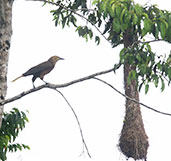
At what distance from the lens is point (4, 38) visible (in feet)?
15.7

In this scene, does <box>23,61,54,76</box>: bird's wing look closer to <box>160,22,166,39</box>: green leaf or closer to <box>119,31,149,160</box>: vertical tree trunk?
<box>160,22,166,39</box>: green leaf

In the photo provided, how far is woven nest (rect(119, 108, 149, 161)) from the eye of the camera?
8.62 metres

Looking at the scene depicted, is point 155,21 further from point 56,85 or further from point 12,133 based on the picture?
point 12,133

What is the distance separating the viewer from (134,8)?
5.25 meters

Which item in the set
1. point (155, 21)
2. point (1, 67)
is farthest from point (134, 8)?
point (1, 67)

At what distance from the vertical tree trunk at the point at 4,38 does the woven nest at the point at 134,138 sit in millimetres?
4363

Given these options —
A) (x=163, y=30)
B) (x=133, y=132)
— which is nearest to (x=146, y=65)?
(x=163, y=30)

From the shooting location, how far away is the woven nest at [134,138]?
8625 millimetres

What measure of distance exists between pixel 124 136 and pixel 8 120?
3.46 m

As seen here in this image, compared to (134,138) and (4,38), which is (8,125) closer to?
(4,38)

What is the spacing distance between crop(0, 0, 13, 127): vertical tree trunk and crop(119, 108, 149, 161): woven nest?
4.36 m

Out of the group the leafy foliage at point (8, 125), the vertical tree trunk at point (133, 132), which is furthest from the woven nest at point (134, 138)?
the leafy foliage at point (8, 125)

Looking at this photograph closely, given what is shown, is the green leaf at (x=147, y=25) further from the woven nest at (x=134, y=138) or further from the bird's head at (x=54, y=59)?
the woven nest at (x=134, y=138)

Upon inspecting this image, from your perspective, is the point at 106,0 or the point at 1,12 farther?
the point at 106,0
